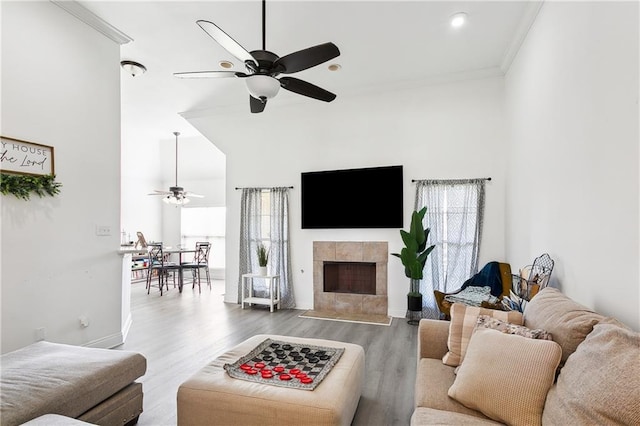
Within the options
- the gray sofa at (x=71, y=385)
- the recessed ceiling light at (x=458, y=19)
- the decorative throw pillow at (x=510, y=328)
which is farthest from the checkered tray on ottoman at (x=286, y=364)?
the recessed ceiling light at (x=458, y=19)

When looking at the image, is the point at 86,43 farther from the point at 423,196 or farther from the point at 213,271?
the point at 213,271

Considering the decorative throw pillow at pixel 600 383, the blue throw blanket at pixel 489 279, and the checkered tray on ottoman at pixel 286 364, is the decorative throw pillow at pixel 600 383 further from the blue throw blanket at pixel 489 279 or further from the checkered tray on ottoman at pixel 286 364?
the blue throw blanket at pixel 489 279

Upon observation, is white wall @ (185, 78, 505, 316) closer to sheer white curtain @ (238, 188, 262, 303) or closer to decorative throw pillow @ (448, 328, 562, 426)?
sheer white curtain @ (238, 188, 262, 303)

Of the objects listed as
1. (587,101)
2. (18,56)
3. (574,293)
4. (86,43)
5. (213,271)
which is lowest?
(213,271)

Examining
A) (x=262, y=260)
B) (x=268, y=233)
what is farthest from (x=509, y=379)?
(x=268, y=233)

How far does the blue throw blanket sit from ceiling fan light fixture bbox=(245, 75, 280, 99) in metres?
3.22

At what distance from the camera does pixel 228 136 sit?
5852mm

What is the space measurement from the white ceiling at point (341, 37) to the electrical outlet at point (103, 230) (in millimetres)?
2118

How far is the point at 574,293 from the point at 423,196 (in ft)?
8.21

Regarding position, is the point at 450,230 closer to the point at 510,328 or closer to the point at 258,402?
the point at 510,328

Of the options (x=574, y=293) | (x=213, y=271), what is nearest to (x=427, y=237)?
(x=574, y=293)

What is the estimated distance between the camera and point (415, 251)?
4316 millimetres

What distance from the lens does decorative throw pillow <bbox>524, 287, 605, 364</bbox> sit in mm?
1521

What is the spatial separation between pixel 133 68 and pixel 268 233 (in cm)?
299
